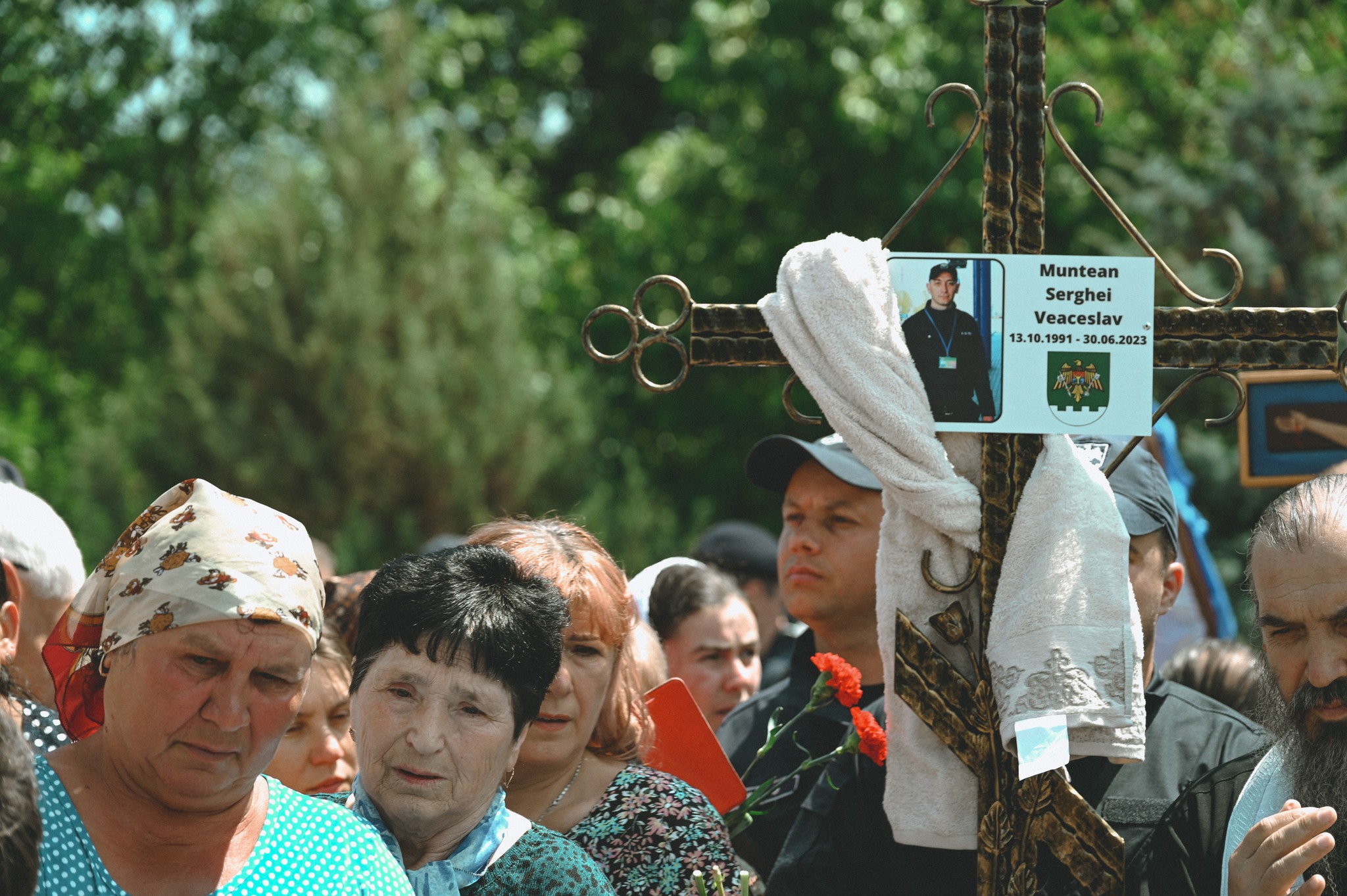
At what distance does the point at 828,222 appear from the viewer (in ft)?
45.9

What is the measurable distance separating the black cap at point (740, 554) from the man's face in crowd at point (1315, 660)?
3.30 m

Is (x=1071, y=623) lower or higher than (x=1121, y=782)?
higher

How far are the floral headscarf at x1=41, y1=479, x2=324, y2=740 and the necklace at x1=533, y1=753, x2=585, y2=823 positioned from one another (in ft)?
2.67

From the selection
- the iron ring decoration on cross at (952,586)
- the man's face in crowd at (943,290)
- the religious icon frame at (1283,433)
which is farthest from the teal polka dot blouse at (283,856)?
the religious icon frame at (1283,433)

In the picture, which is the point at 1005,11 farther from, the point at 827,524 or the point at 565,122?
the point at 565,122

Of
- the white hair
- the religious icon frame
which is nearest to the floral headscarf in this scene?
the white hair

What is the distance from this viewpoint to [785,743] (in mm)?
3572

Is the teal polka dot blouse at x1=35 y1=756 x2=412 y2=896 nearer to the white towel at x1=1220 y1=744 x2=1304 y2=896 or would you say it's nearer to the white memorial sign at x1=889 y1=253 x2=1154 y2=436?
the white memorial sign at x1=889 y1=253 x2=1154 y2=436

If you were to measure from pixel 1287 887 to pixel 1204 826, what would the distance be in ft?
1.32

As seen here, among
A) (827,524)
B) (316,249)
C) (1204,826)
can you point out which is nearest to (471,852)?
(1204,826)

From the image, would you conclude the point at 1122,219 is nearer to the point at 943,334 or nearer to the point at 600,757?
the point at 943,334

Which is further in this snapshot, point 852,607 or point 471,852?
point 852,607

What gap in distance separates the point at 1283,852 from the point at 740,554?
12.3 feet

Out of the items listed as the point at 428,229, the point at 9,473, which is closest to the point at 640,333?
the point at 9,473
